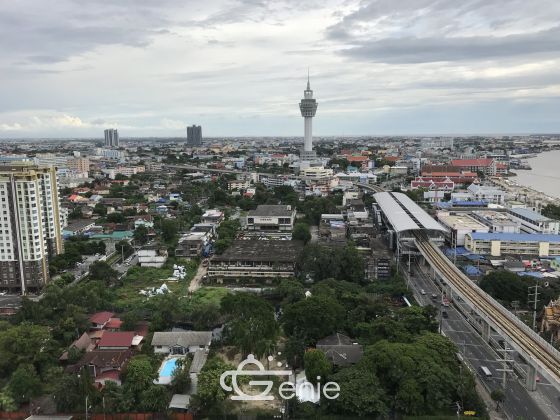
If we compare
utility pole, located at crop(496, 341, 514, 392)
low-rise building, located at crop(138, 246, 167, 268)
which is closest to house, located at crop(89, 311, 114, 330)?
low-rise building, located at crop(138, 246, 167, 268)

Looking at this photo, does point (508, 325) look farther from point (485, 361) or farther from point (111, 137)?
point (111, 137)

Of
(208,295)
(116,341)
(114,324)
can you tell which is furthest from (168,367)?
(208,295)

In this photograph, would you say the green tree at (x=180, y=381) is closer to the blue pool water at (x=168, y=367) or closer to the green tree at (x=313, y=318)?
the blue pool water at (x=168, y=367)

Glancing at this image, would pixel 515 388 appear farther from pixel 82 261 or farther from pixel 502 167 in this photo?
pixel 502 167

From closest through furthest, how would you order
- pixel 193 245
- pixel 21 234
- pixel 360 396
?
pixel 360 396, pixel 21 234, pixel 193 245

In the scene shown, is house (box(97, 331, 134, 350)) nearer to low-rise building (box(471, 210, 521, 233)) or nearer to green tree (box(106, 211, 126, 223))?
green tree (box(106, 211, 126, 223))

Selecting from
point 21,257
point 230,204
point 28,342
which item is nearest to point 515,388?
point 28,342

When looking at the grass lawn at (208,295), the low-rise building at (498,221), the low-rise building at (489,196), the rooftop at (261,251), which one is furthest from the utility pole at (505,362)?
the low-rise building at (489,196)
